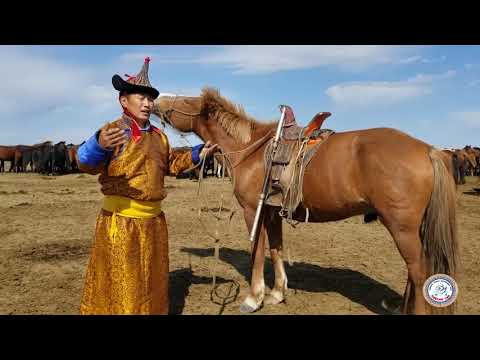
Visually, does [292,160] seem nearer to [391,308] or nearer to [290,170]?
[290,170]

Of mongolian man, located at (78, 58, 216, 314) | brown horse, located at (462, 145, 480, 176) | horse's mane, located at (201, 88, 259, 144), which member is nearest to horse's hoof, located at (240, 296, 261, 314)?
mongolian man, located at (78, 58, 216, 314)

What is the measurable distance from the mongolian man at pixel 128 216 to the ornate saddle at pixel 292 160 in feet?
4.43

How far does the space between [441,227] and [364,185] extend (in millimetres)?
717

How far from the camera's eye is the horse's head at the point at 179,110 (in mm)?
4176

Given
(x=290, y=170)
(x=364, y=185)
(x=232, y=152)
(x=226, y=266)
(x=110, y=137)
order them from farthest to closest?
(x=226, y=266), (x=232, y=152), (x=290, y=170), (x=364, y=185), (x=110, y=137)

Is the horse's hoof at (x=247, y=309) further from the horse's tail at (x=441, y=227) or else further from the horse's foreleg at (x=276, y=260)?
the horse's tail at (x=441, y=227)

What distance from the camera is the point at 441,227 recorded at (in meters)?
2.88

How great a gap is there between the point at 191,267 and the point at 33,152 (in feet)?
87.4

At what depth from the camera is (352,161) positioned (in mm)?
3207

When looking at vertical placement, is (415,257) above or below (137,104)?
below

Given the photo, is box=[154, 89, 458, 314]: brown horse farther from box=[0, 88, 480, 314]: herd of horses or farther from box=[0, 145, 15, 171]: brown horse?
box=[0, 145, 15, 171]: brown horse

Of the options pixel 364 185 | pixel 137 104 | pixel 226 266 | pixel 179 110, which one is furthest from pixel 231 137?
pixel 226 266

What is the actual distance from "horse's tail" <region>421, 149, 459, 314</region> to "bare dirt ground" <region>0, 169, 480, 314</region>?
1093 mm
